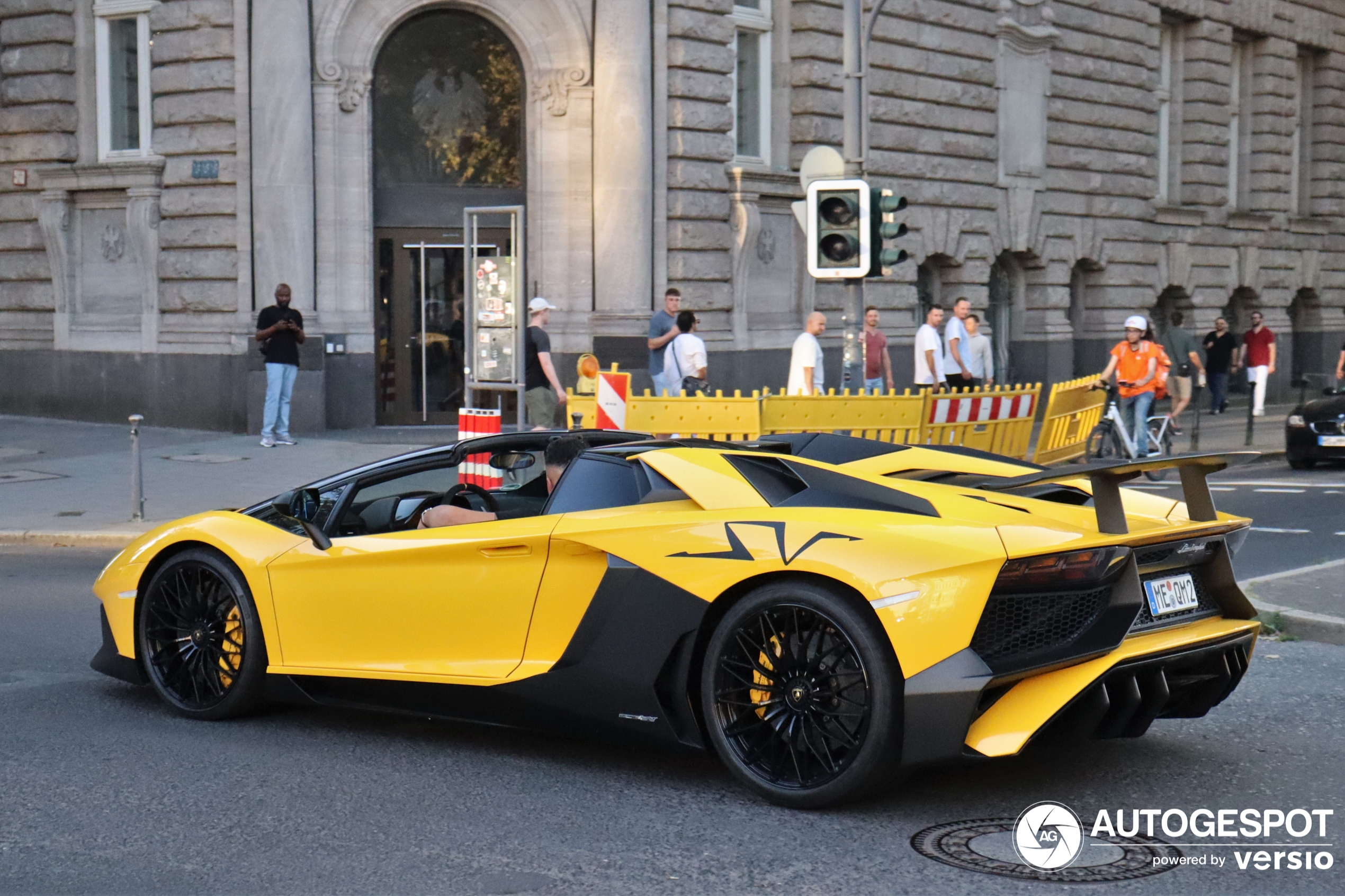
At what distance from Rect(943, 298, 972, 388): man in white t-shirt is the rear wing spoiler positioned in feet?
48.6

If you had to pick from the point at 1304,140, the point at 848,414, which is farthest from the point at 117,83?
the point at 1304,140

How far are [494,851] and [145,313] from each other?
18.1m

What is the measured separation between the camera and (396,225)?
70.2 ft

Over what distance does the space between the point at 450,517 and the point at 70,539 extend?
24.6 ft

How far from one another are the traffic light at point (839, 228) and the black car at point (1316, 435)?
735 cm

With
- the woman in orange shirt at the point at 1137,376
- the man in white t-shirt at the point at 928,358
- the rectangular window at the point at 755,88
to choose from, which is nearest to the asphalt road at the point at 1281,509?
the woman in orange shirt at the point at 1137,376

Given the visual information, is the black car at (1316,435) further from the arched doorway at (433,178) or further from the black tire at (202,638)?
the black tire at (202,638)

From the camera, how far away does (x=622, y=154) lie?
68.9 feet

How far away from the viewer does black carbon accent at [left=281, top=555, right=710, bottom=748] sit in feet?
16.6

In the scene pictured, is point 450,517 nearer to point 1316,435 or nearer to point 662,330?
point 662,330

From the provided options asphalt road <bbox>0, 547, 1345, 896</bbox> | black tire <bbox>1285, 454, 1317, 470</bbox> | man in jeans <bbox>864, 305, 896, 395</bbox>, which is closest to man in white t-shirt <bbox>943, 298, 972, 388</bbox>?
man in jeans <bbox>864, 305, 896, 395</bbox>

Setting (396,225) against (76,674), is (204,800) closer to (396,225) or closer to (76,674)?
(76,674)

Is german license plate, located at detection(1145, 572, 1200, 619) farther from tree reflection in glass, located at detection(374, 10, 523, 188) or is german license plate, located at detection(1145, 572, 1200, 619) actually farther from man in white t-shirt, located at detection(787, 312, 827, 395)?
tree reflection in glass, located at detection(374, 10, 523, 188)

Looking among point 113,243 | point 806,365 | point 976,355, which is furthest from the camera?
point 113,243
